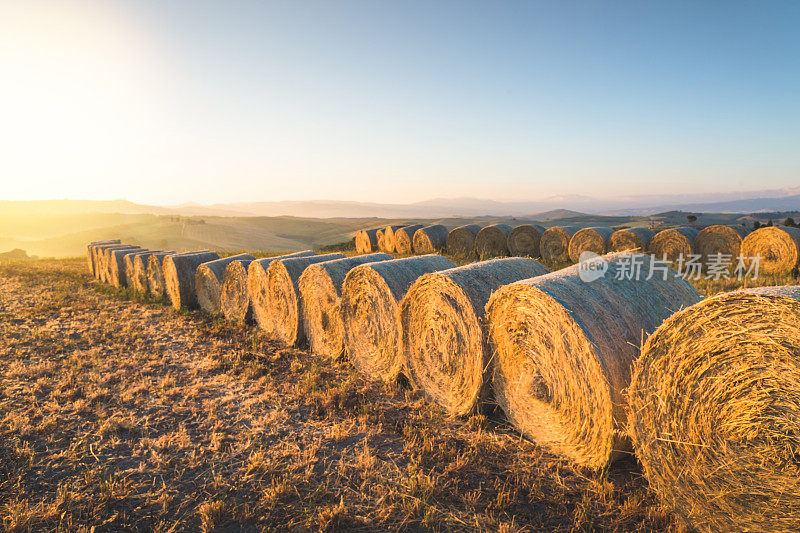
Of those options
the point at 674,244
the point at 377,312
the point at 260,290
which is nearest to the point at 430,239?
the point at 674,244

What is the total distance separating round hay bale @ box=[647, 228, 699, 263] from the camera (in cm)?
1404

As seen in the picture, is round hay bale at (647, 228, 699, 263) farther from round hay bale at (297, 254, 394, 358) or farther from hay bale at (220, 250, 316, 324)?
hay bale at (220, 250, 316, 324)

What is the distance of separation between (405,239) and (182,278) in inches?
525

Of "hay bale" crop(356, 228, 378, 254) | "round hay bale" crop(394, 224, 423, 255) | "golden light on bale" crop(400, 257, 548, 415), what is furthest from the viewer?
"hay bale" crop(356, 228, 378, 254)

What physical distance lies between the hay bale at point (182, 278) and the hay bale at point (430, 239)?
11.9 metres

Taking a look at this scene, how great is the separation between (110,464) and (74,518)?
83cm

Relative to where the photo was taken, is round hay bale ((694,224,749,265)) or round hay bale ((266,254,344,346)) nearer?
round hay bale ((266,254,344,346))

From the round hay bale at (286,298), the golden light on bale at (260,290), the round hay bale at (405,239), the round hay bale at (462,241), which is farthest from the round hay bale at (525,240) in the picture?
the golden light on bale at (260,290)

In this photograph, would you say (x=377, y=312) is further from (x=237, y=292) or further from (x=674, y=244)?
(x=674, y=244)

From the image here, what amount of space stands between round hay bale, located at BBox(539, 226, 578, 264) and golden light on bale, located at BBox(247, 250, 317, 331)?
40.5 ft

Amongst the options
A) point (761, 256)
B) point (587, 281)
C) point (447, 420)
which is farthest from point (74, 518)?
point (761, 256)

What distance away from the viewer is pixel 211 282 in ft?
32.8

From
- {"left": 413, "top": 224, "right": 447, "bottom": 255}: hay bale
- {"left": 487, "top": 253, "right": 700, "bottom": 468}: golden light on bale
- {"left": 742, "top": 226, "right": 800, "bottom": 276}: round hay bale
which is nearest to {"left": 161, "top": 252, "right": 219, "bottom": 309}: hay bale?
{"left": 487, "top": 253, "right": 700, "bottom": 468}: golden light on bale

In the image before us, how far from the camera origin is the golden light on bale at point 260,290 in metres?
8.32
